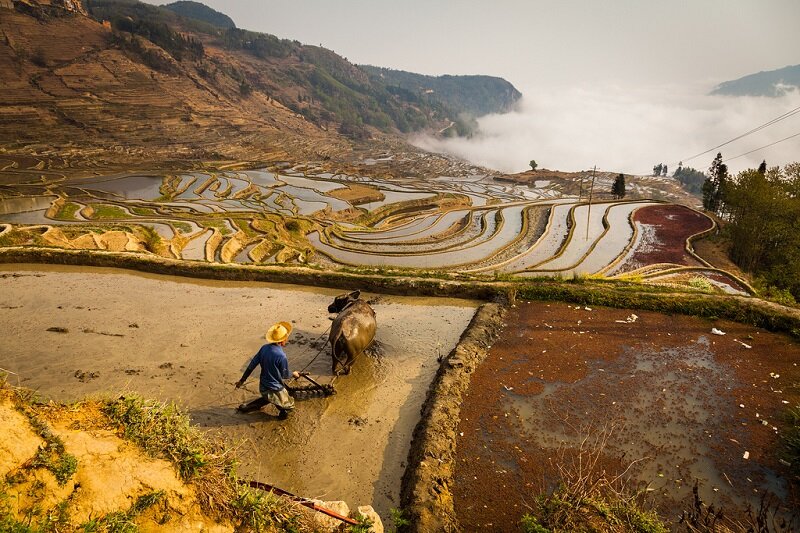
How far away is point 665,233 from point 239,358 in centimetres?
3240

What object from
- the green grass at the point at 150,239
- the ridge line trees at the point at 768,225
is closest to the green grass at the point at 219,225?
the green grass at the point at 150,239

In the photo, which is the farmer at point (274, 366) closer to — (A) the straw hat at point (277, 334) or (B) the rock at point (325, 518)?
(A) the straw hat at point (277, 334)

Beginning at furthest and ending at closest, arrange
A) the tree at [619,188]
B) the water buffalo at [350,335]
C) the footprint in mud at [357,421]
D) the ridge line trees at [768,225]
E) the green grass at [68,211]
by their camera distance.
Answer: the tree at [619,188] < the green grass at [68,211] < the ridge line trees at [768,225] < the water buffalo at [350,335] < the footprint in mud at [357,421]

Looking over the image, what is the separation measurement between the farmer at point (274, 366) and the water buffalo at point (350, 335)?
160 cm

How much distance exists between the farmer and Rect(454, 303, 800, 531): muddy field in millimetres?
3018

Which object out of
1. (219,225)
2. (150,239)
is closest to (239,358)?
(150,239)

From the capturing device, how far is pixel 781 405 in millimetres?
7551

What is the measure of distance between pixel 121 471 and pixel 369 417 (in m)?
4.42

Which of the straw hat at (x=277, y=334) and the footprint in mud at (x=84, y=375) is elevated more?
the straw hat at (x=277, y=334)

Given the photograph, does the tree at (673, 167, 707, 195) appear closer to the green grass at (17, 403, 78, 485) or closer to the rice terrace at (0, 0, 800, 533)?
the rice terrace at (0, 0, 800, 533)

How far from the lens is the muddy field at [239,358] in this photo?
641 cm

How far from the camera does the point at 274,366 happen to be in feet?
21.5

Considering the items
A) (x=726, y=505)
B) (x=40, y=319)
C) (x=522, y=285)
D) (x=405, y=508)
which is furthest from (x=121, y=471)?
(x=522, y=285)

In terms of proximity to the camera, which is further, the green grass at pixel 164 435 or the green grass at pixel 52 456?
the green grass at pixel 164 435
